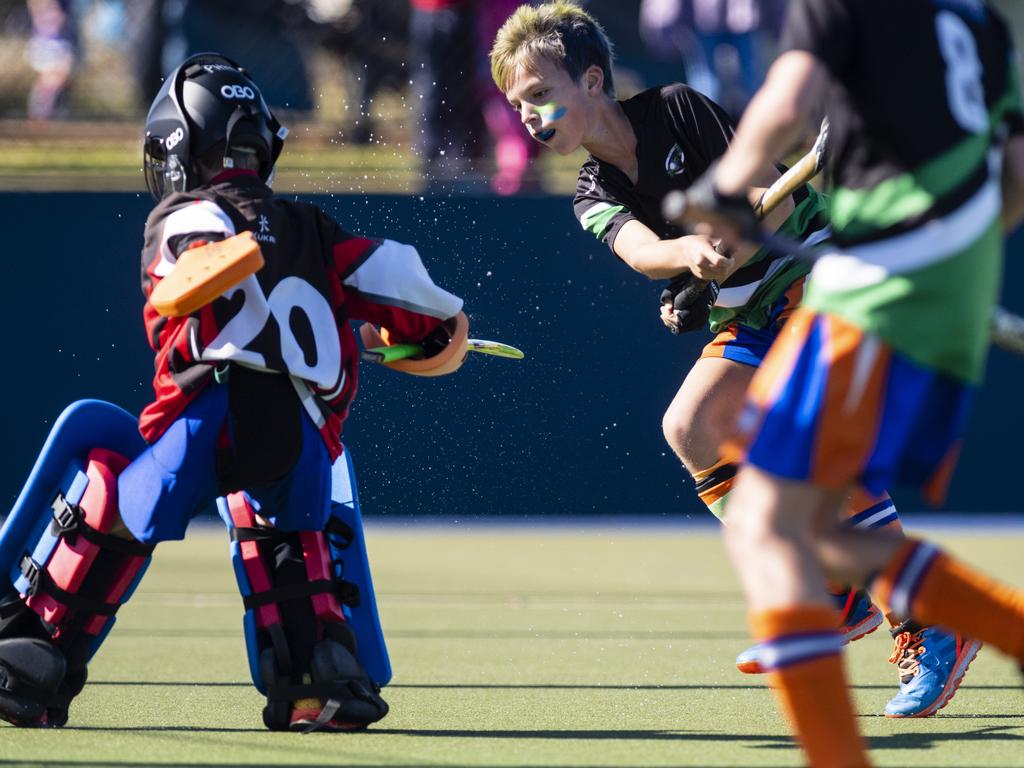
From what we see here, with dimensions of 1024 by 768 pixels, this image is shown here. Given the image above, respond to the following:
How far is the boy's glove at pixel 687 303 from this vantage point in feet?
15.0

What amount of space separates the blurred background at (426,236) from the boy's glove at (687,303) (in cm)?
196

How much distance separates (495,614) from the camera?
6.44 m

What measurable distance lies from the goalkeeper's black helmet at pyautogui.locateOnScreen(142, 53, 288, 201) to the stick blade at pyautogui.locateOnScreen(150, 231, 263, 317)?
41 centimetres

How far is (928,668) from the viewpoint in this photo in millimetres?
4254

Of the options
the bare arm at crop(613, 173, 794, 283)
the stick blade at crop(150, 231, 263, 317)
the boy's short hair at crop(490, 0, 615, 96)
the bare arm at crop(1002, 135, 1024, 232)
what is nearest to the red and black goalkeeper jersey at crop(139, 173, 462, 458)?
the stick blade at crop(150, 231, 263, 317)

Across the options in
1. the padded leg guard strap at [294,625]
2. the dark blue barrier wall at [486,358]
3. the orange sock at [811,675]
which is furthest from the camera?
the dark blue barrier wall at [486,358]

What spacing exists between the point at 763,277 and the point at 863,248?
201cm

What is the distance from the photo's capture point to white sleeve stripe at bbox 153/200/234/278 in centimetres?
385

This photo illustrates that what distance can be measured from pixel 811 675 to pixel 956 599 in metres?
0.31

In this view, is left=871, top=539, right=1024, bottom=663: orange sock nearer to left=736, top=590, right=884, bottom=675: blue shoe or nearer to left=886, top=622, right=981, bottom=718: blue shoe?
left=886, top=622, right=981, bottom=718: blue shoe

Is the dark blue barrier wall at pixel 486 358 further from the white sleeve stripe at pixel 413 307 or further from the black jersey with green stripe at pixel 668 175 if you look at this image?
the white sleeve stripe at pixel 413 307

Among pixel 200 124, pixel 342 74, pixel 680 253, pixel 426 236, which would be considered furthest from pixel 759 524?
pixel 342 74

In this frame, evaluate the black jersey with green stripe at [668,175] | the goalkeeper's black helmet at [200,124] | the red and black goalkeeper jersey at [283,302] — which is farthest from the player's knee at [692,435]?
the goalkeeper's black helmet at [200,124]

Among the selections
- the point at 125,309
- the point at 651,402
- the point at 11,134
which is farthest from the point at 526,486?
the point at 11,134
